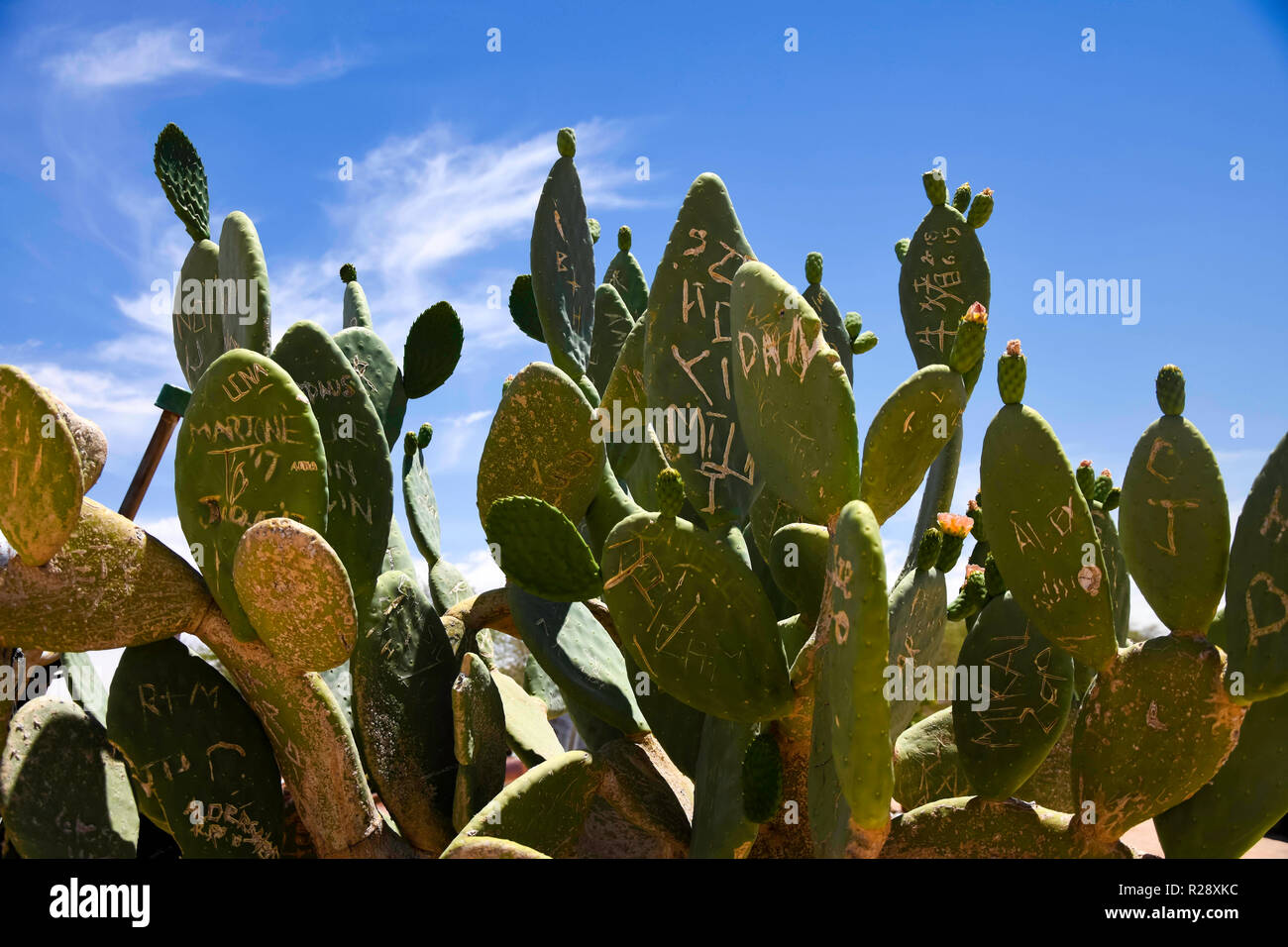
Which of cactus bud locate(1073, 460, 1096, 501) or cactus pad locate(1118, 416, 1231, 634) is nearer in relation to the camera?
cactus pad locate(1118, 416, 1231, 634)

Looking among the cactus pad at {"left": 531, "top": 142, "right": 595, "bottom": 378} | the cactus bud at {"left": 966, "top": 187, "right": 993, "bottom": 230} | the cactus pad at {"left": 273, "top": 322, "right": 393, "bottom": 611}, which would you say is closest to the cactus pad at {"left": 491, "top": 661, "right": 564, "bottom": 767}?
the cactus pad at {"left": 273, "top": 322, "right": 393, "bottom": 611}

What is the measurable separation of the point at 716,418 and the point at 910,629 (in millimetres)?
609

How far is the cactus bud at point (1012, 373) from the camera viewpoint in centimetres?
190

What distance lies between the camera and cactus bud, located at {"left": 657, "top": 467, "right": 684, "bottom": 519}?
1908 mm

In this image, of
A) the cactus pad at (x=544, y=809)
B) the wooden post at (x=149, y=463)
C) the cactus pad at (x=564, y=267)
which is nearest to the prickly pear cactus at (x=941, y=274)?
the cactus pad at (x=564, y=267)

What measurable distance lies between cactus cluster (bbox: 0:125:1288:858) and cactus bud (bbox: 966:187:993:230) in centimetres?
85

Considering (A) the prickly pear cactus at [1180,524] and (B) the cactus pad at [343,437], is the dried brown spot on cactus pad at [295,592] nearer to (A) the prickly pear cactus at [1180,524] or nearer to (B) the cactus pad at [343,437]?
(B) the cactus pad at [343,437]

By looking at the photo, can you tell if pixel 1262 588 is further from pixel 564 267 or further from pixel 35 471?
pixel 35 471

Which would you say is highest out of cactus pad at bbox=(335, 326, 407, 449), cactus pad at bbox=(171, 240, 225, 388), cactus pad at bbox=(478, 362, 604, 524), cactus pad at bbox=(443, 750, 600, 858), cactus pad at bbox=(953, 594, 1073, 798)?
cactus pad at bbox=(171, 240, 225, 388)

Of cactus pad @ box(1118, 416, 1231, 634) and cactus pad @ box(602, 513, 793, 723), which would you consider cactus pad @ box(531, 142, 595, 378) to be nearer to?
cactus pad @ box(602, 513, 793, 723)

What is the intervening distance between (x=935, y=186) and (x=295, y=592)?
2.04 m

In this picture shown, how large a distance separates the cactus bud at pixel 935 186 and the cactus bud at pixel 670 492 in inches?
56.1
